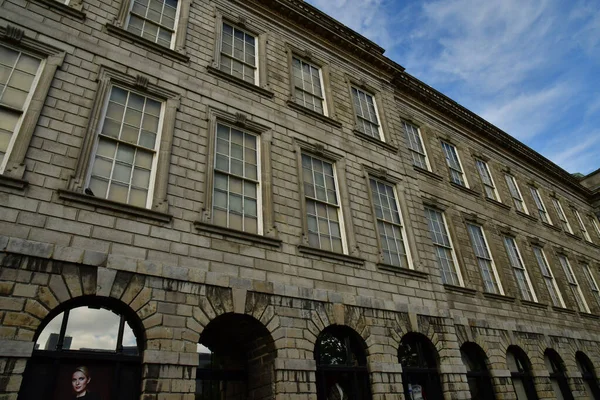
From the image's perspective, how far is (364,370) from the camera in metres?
8.29

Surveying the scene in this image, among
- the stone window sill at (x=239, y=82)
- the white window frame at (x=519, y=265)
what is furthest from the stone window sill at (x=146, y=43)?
the white window frame at (x=519, y=265)

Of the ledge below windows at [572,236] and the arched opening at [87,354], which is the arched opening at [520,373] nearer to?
the ledge below windows at [572,236]

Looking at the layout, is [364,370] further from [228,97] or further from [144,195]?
[228,97]

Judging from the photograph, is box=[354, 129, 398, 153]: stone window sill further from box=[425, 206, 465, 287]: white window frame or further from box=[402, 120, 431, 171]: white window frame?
box=[425, 206, 465, 287]: white window frame

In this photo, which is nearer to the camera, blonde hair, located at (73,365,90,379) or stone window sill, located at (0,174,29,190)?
blonde hair, located at (73,365,90,379)

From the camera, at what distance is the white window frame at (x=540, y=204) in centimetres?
1927

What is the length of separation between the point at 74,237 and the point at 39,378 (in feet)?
6.51

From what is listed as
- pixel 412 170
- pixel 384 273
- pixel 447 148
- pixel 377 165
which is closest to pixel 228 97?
pixel 377 165

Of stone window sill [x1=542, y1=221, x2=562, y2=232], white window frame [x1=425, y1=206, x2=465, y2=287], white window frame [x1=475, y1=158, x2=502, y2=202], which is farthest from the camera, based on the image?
stone window sill [x1=542, y1=221, x2=562, y2=232]

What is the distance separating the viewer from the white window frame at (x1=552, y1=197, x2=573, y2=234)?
799 inches

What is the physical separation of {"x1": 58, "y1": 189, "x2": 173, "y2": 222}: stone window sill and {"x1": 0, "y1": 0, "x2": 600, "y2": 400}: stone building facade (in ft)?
0.08

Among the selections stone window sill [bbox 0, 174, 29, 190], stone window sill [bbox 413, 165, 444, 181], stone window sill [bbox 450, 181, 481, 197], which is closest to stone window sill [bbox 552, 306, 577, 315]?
stone window sill [bbox 450, 181, 481, 197]

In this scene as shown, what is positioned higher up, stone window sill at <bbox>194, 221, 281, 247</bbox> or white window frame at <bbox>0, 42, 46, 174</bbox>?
white window frame at <bbox>0, 42, 46, 174</bbox>

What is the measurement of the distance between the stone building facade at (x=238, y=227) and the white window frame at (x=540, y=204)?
233 inches
